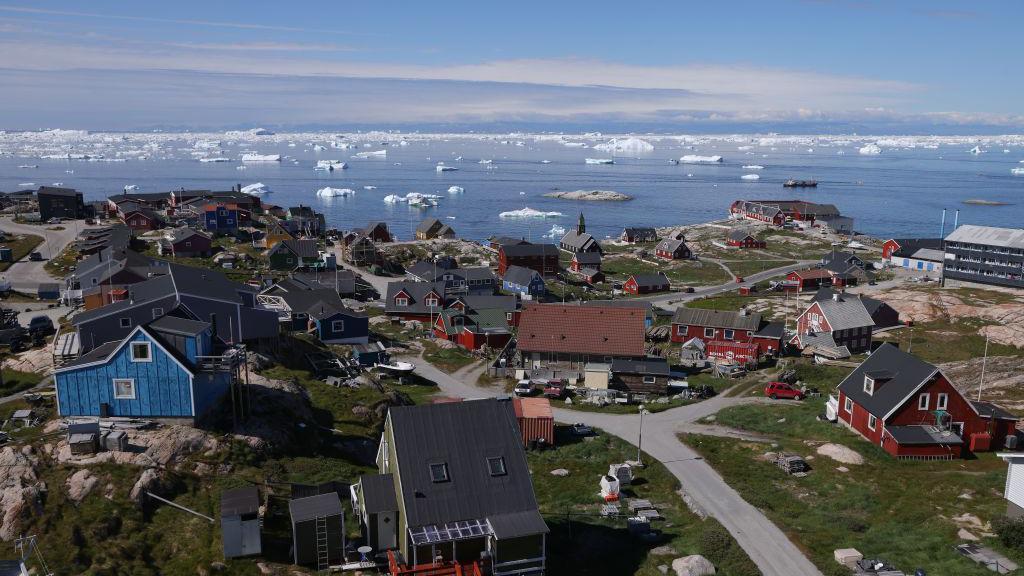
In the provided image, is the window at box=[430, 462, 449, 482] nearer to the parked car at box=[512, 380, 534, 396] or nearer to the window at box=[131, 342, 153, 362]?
the window at box=[131, 342, 153, 362]

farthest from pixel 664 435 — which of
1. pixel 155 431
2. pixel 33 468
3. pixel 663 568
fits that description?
pixel 33 468

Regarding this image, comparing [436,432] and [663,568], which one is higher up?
[436,432]

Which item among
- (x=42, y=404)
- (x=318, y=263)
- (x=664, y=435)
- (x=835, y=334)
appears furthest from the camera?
(x=318, y=263)

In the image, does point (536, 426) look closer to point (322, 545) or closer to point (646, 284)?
point (322, 545)

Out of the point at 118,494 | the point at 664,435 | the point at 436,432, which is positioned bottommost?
the point at 664,435

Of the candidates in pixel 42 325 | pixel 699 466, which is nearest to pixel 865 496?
pixel 699 466

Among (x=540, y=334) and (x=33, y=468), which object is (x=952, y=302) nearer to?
(x=540, y=334)

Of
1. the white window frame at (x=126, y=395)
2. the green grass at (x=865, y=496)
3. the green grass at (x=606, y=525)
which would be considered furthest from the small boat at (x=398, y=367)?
the white window frame at (x=126, y=395)
